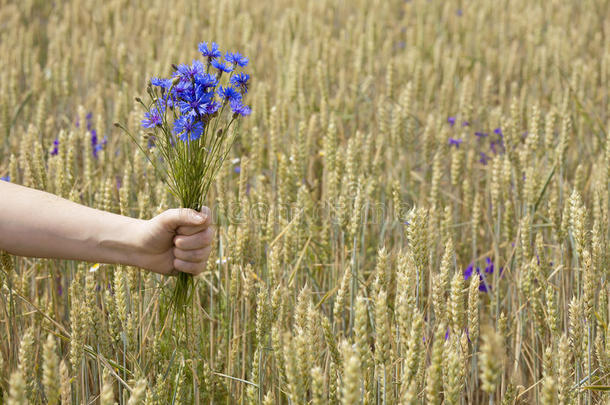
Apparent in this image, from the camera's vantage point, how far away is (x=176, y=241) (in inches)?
45.7

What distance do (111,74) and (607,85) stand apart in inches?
89.9

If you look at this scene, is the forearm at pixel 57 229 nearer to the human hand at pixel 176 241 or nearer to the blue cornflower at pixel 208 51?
the human hand at pixel 176 241

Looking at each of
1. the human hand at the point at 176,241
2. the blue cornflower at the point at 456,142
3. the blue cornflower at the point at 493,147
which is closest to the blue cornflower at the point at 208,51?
the human hand at the point at 176,241

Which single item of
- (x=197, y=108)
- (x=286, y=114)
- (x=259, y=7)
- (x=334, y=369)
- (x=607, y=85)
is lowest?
(x=334, y=369)

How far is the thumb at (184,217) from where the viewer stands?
1.12 meters

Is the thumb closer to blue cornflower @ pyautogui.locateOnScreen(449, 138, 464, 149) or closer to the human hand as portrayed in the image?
the human hand

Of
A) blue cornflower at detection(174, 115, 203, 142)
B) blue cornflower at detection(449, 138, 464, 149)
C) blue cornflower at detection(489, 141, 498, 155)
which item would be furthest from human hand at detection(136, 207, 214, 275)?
blue cornflower at detection(489, 141, 498, 155)

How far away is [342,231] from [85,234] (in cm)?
59

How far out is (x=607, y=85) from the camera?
9.69 ft

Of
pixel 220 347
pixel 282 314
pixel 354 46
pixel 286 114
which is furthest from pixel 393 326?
pixel 354 46

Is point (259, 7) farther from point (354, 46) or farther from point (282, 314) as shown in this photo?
point (282, 314)

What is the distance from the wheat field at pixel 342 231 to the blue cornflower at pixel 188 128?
30 centimetres

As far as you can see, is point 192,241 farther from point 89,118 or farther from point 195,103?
point 89,118

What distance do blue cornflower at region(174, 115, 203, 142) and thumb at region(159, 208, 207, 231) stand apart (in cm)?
12
